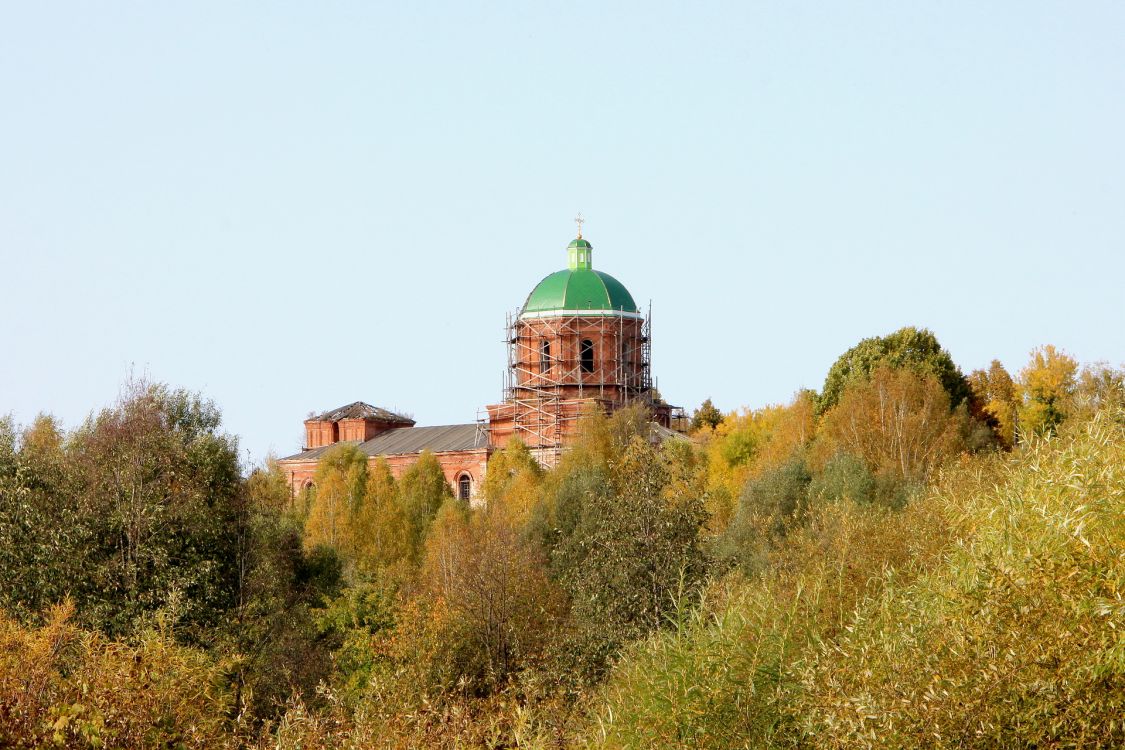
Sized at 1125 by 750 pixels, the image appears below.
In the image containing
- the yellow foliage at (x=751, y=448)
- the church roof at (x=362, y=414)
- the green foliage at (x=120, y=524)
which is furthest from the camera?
the church roof at (x=362, y=414)

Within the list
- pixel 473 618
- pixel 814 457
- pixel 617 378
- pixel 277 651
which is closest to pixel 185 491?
pixel 277 651

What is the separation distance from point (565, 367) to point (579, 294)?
3.99m

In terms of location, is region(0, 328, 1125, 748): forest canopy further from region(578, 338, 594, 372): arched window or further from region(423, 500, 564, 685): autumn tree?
region(578, 338, 594, 372): arched window

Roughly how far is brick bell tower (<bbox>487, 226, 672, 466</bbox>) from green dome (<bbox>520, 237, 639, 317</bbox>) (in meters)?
0.05

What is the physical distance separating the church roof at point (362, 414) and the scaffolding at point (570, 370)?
18.7 m

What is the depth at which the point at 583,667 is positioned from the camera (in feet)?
90.2

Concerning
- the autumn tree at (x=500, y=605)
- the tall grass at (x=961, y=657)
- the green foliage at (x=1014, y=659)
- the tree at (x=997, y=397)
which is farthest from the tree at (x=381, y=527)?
the green foliage at (x=1014, y=659)

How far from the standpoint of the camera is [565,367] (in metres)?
77.7

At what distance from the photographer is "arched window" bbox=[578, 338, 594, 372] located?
7781 cm

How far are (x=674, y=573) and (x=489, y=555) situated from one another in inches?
542

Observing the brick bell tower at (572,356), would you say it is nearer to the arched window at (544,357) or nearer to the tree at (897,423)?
the arched window at (544,357)

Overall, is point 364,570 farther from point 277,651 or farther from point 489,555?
point 277,651

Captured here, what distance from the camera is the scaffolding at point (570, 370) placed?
7706 cm

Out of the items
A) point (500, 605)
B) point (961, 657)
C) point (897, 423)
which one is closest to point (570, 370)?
point (897, 423)
